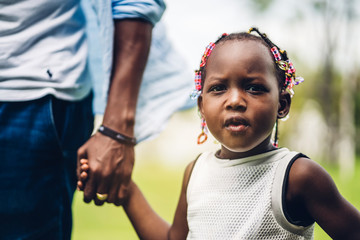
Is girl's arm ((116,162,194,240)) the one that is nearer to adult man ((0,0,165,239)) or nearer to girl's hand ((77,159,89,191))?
adult man ((0,0,165,239))

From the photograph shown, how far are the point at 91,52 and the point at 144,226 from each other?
33.1 inches

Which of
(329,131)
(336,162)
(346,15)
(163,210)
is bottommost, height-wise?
(336,162)

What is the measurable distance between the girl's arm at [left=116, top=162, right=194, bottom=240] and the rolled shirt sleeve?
0.67m

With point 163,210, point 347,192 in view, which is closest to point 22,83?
point 163,210

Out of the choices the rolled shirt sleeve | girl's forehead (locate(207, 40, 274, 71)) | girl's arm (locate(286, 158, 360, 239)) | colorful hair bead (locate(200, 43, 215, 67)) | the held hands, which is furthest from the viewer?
the rolled shirt sleeve

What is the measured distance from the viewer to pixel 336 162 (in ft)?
56.4

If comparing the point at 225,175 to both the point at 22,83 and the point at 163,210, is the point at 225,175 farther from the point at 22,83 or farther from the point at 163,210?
the point at 163,210

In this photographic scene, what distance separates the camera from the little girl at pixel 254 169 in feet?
4.63

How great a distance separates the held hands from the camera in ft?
5.86

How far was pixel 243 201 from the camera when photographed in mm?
1528

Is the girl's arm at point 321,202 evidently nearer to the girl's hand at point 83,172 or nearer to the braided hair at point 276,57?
the braided hair at point 276,57

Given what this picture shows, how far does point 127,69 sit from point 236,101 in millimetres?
626

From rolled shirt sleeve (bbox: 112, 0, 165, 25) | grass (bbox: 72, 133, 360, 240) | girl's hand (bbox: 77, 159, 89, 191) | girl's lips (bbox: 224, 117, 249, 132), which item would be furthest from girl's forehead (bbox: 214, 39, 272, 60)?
grass (bbox: 72, 133, 360, 240)

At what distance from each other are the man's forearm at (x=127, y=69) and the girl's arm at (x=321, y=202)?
0.77 m
